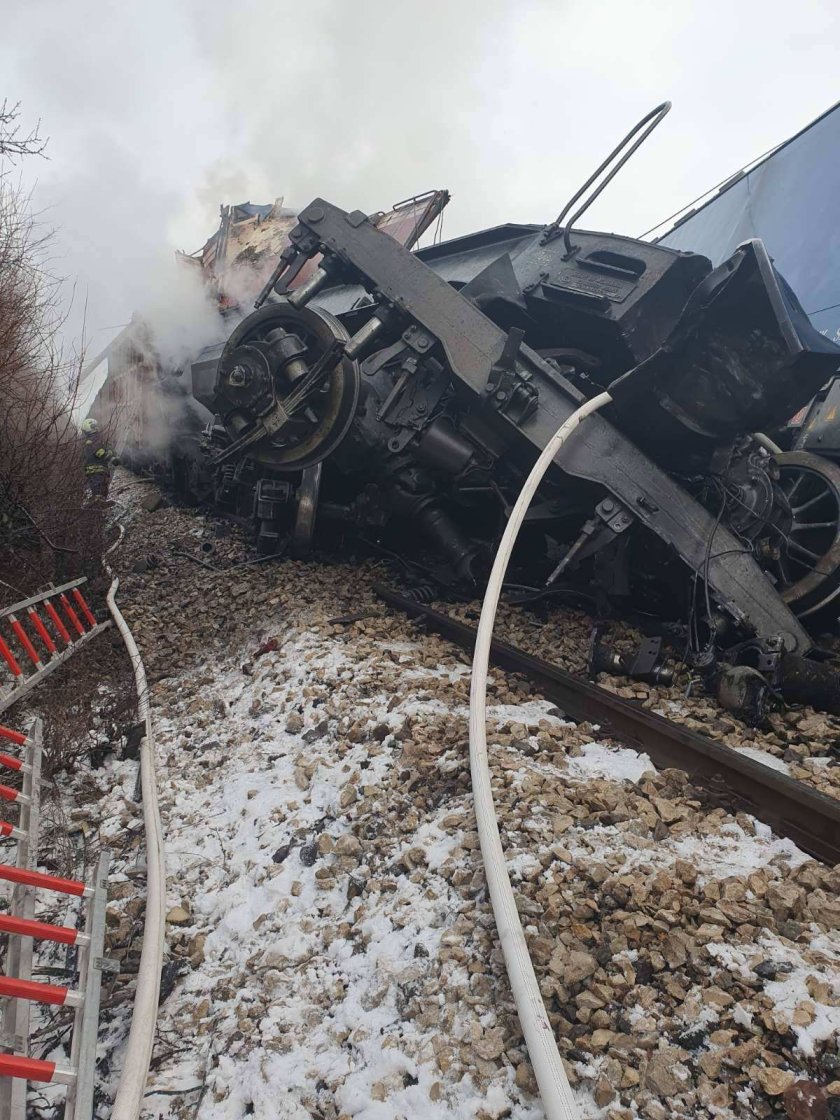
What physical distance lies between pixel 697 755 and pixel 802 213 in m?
11.2

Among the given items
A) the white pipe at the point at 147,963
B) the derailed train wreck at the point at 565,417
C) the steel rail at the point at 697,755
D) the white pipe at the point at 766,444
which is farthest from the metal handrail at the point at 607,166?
the white pipe at the point at 147,963

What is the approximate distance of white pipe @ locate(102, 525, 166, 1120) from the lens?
184 cm

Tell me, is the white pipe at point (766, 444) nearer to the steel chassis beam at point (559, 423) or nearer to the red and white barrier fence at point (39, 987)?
the steel chassis beam at point (559, 423)

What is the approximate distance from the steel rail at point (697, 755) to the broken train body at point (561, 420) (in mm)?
918

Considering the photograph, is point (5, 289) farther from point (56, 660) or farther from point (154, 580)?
point (56, 660)

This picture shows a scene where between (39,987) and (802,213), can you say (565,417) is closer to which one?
(39,987)

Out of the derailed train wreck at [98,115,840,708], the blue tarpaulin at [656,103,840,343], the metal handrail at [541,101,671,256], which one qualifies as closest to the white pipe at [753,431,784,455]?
the derailed train wreck at [98,115,840,708]

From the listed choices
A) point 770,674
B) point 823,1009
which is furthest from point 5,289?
point 823,1009

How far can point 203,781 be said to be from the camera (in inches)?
152

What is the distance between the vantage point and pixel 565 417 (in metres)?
5.55

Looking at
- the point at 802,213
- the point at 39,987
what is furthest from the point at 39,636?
the point at 802,213

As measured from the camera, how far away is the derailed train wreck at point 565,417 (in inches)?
186

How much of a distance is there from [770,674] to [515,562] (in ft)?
9.28

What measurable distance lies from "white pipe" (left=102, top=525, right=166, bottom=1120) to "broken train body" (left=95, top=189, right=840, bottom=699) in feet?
10.4
